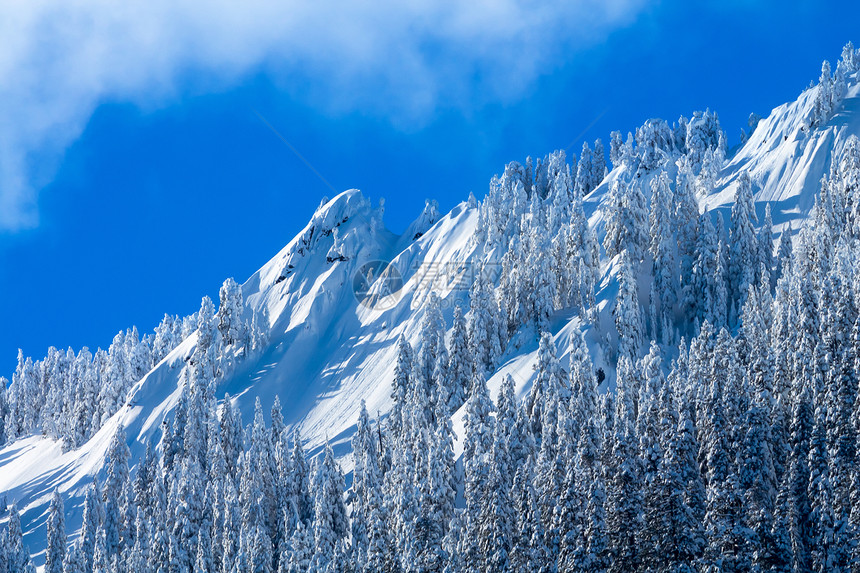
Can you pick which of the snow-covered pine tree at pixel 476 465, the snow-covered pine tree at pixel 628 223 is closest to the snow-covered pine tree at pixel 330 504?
the snow-covered pine tree at pixel 476 465

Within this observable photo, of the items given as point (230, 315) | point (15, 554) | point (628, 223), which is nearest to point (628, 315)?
point (628, 223)

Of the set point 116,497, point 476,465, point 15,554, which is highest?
point 116,497

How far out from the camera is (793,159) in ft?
359

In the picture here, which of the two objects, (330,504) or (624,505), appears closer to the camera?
(624,505)

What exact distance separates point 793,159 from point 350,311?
72.3 meters

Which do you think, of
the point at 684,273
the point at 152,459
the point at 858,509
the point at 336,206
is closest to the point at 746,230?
the point at 684,273

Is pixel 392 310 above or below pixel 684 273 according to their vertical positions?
above

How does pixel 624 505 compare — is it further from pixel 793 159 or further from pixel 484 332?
pixel 793 159

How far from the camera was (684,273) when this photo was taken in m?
83.1

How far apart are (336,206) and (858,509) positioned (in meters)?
125

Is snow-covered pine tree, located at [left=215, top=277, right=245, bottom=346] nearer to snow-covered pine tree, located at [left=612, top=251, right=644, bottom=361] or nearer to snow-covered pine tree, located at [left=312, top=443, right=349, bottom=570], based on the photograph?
snow-covered pine tree, located at [left=312, top=443, right=349, bottom=570]

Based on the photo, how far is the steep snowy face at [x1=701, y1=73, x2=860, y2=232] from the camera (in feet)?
329

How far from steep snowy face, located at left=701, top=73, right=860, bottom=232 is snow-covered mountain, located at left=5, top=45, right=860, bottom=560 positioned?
0.25 m

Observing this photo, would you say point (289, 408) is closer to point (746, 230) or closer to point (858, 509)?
point (746, 230)
